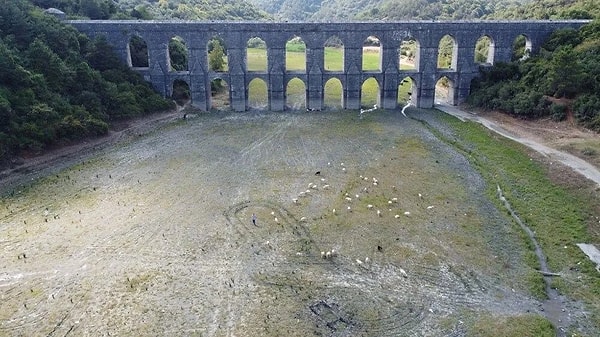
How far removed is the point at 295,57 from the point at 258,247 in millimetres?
79480

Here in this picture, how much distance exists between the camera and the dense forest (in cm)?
4334

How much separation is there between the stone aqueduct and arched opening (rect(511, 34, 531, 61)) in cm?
44

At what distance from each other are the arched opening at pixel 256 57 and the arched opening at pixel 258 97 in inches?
121

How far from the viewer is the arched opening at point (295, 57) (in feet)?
285

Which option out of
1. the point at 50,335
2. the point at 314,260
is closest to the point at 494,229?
the point at 314,260

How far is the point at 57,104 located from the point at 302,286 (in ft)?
108

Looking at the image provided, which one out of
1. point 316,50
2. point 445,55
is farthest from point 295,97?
point 445,55

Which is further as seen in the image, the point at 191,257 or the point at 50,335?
the point at 191,257

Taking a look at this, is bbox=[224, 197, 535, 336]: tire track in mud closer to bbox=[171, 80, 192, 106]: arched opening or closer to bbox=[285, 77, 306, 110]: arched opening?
bbox=[285, 77, 306, 110]: arched opening

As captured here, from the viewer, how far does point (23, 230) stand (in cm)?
3102

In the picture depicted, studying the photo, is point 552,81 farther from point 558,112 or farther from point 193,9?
point 193,9

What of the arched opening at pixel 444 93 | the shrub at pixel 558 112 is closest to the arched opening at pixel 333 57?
the arched opening at pixel 444 93

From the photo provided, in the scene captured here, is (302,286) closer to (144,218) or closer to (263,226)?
(263,226)

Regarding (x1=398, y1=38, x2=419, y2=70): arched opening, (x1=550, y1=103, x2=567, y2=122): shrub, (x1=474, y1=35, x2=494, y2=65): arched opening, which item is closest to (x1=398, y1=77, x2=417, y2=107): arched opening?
(x1=398, y1=38, x2=419, y2=70): arched opening
